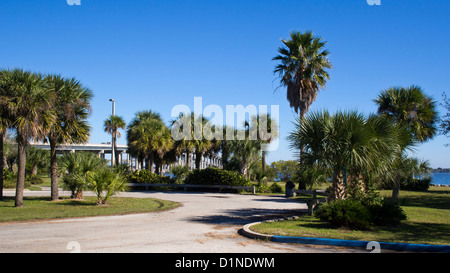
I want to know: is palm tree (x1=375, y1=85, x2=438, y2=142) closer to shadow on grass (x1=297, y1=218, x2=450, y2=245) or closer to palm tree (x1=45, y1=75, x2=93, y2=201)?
shadow on grass (x1=297, y1=218, x2=450, y2=245)

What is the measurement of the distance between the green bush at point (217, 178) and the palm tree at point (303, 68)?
8.15 meters

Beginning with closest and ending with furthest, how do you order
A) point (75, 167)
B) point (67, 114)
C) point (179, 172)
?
point (67, 114)
point (75, 167)
point (179, 172)

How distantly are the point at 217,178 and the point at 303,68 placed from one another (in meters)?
11.8

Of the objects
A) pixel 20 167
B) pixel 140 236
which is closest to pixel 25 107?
pixel 20 167

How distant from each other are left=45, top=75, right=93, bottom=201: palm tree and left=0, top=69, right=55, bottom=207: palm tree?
1.61 m

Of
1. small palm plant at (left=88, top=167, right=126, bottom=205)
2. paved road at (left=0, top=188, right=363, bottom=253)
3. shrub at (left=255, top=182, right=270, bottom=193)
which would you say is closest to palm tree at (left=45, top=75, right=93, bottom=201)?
small palm plant at (left=88, top=167, right=126, bottom=205)

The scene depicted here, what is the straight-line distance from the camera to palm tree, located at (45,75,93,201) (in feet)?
61.8

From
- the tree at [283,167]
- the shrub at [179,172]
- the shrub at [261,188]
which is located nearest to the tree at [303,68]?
the shrub at [261,188]

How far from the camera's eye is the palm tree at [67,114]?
18828mm

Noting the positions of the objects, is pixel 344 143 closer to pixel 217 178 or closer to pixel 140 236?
pixel 140 236

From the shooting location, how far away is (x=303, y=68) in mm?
24969

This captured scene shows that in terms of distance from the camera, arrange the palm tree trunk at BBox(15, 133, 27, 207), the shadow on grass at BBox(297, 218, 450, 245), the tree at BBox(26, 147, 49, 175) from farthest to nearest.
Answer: the tree at BBox(26, 147, 49, 175)
the palm tree trunk at BBox(15, 133, 27, 207)
the shadow on grass at BBox(297, 218, 450, 245)

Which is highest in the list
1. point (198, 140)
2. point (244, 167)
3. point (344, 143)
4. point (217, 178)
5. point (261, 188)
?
point (198, 140)
